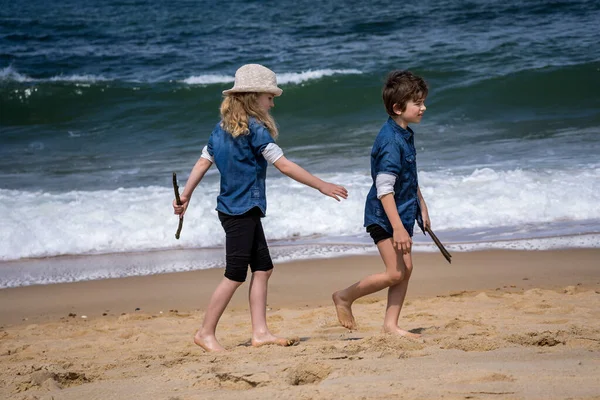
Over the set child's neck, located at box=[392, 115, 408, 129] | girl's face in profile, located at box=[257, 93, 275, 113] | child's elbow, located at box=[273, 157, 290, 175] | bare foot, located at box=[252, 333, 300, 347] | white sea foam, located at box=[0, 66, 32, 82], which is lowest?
bare foot, located at box=[252, 333, 300, 347]

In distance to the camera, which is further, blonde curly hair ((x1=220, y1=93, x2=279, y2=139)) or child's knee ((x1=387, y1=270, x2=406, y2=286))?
child's knee ((x1=387, y1=270, x2=406, y2=286))

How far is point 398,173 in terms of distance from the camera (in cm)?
418

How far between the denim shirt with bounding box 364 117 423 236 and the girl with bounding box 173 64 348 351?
0.39 meters

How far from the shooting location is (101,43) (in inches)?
806

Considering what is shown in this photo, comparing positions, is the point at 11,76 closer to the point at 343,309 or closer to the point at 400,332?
the point at 343,309

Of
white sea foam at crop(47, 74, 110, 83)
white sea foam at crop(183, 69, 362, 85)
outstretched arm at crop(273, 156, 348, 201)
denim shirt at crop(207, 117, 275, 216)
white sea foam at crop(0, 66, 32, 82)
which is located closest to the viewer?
outstretched arm at crop(273, 156, 348, 201)

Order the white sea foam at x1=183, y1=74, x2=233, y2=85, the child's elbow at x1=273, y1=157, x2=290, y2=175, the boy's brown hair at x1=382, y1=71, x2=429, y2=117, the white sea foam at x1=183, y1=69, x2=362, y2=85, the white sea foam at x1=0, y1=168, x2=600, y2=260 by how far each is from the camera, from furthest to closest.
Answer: the white sea foam at x1=183, y1=74, x2=233, y2=85 → the white sea foam at x1=183, y1=69, x2=362, y2=85 → the white sea foam at x1=0, y1=168, x2=600, y2=260 → the boy's brown hair at x1=382, y1=71, x2=429, y2=117 → the child's elbow at x1=273, y1=157, x2=290, y2=175

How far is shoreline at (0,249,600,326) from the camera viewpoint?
5.96 m

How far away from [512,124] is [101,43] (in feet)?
36.8

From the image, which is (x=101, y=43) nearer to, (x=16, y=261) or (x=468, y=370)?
(x=16, y=261)

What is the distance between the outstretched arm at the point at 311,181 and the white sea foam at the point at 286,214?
3822 mm

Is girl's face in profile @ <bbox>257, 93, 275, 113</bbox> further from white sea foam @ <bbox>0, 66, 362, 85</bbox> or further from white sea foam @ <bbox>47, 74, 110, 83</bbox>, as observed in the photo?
white sea foam @ <bbox>47, 74, 110, 83</bbox>

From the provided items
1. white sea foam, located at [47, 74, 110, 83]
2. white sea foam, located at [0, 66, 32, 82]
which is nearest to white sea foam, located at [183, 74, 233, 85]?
white sea foam, located at [47, 74, 110, 83]

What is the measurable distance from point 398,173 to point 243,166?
769mm
